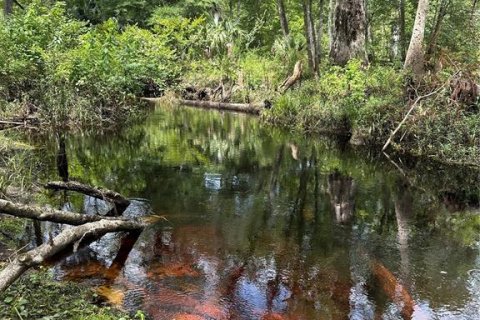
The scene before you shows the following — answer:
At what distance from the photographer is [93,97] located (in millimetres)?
17250

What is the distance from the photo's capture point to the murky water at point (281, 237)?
19.0 ft

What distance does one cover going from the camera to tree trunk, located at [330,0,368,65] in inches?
705

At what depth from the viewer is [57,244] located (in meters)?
5.27

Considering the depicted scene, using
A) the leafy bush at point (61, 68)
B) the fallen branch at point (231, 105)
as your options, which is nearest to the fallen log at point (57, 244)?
the leafy bush at point (61, 68)

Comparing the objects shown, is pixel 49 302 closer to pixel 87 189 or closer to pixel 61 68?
pixel 87 189

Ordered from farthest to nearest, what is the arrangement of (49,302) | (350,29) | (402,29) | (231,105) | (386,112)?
(231,105) → (402,29) → (350,29) → (386,112) → (49,302)

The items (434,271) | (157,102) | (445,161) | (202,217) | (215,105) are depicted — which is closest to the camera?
(434,271)

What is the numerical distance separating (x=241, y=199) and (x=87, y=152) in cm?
584

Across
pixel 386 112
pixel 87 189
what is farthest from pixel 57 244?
pixel 386 112

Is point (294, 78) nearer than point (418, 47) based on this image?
No

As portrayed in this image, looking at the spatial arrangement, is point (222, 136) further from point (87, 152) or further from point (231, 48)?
point (231, 48)

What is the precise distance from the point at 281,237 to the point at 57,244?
3650mm

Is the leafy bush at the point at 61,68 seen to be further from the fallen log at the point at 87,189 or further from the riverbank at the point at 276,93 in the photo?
the fallen log at the point at 87,189

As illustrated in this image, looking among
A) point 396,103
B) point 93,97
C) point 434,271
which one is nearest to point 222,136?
point 93,97
